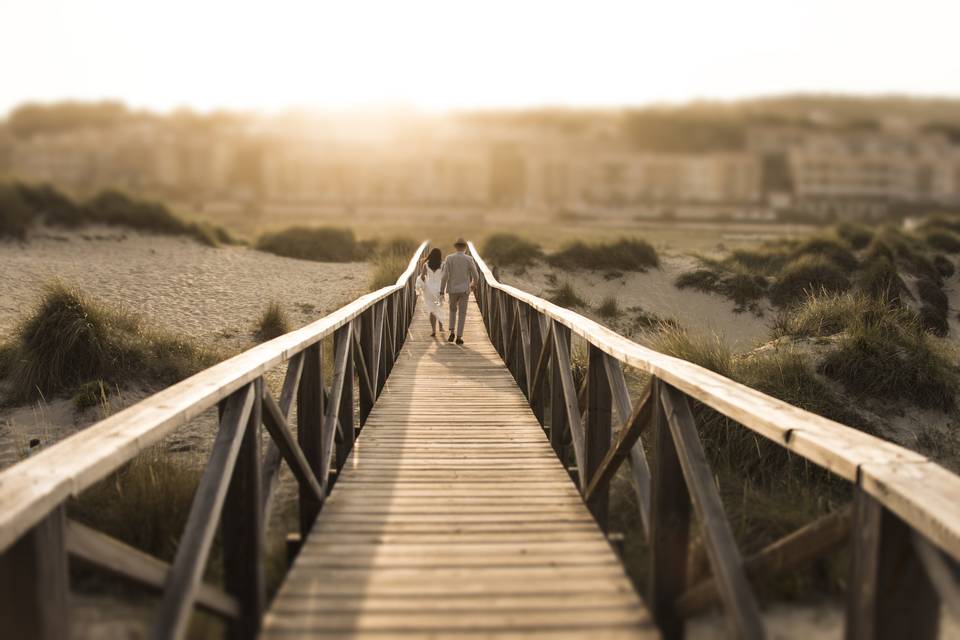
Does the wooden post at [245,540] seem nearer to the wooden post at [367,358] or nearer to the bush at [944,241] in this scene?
the wooden post at [367,358]

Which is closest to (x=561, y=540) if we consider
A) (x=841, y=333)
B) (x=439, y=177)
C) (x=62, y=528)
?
(x=62, y=528)

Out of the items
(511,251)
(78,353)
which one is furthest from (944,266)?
(78,353)

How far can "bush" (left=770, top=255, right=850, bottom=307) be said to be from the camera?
16891 mm

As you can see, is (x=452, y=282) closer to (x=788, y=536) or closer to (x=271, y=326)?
(x=271, y=326)

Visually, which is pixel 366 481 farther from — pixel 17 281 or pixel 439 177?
pixel 439 177

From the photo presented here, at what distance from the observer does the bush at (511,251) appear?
69.2ft

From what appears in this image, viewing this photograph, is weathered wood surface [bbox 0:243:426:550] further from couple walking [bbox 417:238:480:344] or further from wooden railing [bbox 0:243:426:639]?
couple walking [bbox 417:238:480:344]

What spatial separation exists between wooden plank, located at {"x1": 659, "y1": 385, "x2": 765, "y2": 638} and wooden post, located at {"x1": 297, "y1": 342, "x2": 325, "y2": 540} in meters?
1.89

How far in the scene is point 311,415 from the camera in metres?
3.97

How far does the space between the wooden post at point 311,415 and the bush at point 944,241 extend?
77.0 feet

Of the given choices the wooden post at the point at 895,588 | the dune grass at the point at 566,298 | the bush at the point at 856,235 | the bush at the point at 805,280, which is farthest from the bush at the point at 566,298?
the wooden post at the point at 895,588

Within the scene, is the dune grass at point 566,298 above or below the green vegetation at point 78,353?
below

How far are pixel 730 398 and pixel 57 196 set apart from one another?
21.7m

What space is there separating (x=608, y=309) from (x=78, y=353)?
1040 cm
